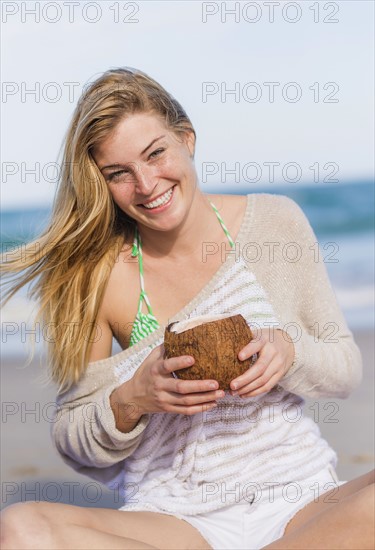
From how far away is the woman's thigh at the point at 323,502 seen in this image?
3217 millimetres

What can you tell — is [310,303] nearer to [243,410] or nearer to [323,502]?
[243,410]

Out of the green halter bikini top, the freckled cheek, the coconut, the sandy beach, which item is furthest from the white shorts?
the sandy beach

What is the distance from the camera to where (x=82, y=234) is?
3.70 meters

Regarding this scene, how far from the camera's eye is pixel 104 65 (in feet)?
54.4

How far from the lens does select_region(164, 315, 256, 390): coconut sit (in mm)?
3057

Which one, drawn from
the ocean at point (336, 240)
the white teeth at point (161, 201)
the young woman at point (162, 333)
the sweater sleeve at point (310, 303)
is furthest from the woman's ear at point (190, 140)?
the ocean at point (336, 240)

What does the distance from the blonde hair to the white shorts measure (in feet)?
2.46

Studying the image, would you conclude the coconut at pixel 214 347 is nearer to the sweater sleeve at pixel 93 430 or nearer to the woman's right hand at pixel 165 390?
the woman's right hand at pixel 165 390

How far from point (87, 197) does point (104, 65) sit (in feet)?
43.9

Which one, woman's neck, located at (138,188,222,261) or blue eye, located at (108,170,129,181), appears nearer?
blue eye, located at (108,170,129,181)

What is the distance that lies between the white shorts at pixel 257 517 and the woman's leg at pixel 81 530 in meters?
0.08

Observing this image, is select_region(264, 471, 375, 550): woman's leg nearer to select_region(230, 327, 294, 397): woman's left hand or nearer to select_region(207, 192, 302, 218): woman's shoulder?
select_region(230, 327, 294, 397): woman's left hand

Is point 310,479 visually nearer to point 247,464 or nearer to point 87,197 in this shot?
point 247,464

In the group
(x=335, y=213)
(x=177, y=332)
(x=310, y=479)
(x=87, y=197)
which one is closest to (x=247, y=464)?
(x=310, y=479)
